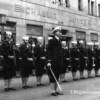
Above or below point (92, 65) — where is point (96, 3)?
above

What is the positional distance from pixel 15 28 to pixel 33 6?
2.56 meters

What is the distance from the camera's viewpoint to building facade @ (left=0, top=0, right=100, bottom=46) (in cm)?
2245

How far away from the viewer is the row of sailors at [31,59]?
12094mm

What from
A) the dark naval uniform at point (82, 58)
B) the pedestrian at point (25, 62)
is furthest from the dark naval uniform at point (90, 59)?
the pedestrian at point (25, 62)

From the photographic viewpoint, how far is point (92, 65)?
692 inches

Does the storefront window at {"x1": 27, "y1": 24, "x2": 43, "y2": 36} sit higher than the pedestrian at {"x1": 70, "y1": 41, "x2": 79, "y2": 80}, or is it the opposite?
the storefront window at {"x1": 27, "y1": 24, "x2": 43, "y2": 36}

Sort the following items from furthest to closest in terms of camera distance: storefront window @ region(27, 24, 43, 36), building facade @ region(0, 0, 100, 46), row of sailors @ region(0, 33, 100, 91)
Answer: storefront window @ region(27, 24, 43, 36) → building facade @ region(0, 0, 100, 46) → row of sailors @ region(0, 33, 100, 91)

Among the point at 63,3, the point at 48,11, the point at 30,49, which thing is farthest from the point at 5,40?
the point at 63,3

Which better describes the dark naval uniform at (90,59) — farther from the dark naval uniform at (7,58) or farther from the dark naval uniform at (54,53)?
the dark naval uniform at (54,53)

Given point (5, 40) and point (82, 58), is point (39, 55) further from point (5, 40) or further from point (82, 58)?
point (82, 58)

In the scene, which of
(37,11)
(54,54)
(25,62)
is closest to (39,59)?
(25,62)

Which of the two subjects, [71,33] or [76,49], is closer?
[76,49]

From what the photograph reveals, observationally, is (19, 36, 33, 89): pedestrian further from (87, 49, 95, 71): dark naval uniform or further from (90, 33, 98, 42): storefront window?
(90, 33, 98, 42): storefront window

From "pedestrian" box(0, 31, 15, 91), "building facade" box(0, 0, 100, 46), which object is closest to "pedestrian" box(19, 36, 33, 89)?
"pedestrian" box(0, 31, 15, 91)
